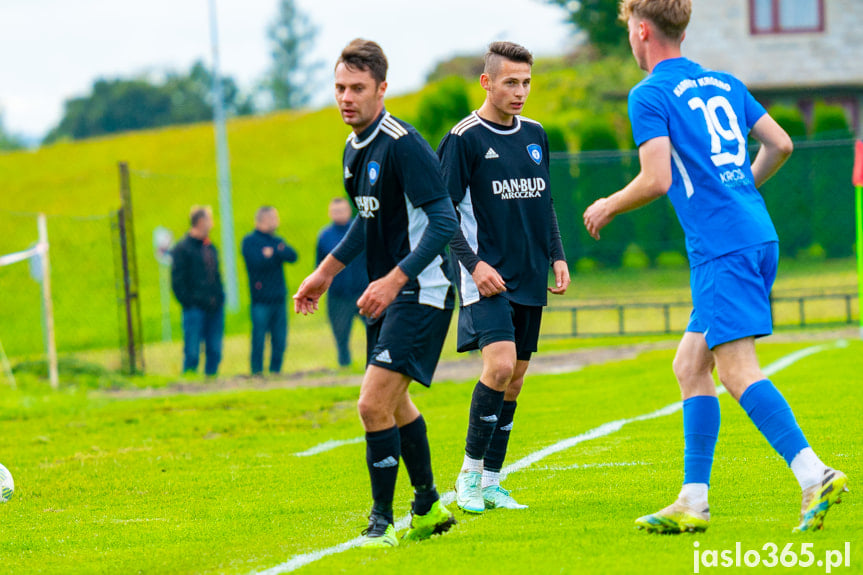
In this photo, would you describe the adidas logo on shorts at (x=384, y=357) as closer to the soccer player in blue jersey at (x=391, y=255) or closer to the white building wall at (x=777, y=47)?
the soccer player in blue jersey at (x=391, y=255)

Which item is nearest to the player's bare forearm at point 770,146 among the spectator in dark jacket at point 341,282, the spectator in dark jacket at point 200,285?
the spectator in dark jacket at point 341,282

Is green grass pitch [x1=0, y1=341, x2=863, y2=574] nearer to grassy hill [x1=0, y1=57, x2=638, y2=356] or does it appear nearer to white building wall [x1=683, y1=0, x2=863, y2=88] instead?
grassy hill [x1=0, y1=57, x2=638, y2=356]

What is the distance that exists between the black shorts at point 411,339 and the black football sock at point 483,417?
0.82 metres

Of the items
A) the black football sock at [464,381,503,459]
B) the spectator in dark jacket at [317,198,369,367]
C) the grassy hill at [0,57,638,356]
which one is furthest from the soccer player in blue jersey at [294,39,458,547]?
the grassy hill at [0,57,638,356]

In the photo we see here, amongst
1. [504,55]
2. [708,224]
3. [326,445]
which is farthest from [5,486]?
[708,224]

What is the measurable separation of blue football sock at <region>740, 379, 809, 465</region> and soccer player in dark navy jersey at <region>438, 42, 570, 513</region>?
4.60 feet

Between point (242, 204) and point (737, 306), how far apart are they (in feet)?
128

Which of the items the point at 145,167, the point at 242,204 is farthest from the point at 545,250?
the point at 145,167

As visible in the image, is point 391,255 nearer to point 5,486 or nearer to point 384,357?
point 384,357

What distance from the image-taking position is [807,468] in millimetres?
4441

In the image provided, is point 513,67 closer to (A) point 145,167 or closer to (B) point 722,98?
(B) point 722,98

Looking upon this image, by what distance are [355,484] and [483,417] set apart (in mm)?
1404

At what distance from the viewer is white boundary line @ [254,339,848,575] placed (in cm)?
463

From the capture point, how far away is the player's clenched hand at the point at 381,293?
4602 mm
